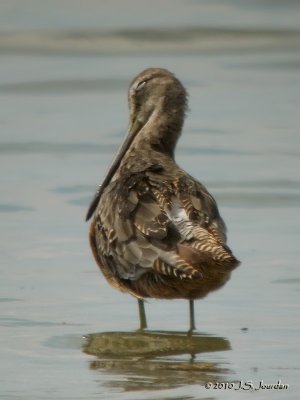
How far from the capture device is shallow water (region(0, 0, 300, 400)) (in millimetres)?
7207

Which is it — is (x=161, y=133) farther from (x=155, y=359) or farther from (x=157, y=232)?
(x=155, y=359)

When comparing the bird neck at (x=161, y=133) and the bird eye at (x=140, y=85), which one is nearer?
the bird neck at (x=161, y=133)

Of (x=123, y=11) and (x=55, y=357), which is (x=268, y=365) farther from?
(x=123, y=11)

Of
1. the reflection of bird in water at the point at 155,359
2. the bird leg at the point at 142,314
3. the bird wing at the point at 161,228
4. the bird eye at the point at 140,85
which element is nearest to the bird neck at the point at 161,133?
the bird eye at the point at 140,85

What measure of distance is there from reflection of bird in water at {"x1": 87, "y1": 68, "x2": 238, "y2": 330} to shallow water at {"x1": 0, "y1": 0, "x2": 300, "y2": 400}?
0.27m

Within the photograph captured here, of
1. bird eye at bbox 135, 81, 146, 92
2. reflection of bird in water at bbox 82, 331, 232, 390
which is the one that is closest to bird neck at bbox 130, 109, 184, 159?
bird eye at bbox 135, 81, 146, 92

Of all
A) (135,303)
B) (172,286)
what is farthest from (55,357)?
(135,303)

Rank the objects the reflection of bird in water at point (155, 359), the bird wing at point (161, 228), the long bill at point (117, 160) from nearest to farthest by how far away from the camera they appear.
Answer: the reflection of bird in water at point (155, 359)
the bird wing at point (161, 228)
the long bill at point (117, 160)

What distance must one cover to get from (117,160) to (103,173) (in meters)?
2.92

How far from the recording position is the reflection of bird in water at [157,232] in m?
7.54

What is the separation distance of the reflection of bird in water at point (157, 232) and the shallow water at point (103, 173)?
0.27m

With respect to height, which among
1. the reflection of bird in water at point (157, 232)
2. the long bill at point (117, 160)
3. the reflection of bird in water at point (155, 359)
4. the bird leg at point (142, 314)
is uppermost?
the long bill at point (117, 160)

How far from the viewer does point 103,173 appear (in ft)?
40.1

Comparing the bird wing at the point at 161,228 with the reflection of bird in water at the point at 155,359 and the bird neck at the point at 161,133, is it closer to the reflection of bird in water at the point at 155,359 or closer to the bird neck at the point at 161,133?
the reflection of bird in water at the point at 155,359
